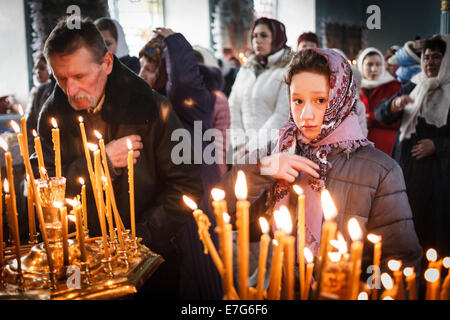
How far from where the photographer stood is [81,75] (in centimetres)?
164

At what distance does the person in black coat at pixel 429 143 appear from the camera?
3.04m

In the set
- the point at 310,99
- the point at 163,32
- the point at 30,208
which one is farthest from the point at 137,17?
the point at 30,208

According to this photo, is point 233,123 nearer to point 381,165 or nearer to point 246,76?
point 246,76

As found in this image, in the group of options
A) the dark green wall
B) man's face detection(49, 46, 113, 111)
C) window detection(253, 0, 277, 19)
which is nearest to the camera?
man's face detection(49, 46, 113, 111)

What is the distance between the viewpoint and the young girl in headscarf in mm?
1376

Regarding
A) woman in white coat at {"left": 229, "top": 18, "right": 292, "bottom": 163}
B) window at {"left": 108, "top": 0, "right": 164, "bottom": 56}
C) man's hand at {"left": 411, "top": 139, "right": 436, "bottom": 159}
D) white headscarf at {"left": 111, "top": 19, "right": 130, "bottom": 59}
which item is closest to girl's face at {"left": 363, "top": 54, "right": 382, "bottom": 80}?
man's hand at {"left": 411, "top": 139, "right": 436, "bottom": 159}

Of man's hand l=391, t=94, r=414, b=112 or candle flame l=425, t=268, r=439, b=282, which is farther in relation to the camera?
man's hand l=391, t=94, r=414, b=112

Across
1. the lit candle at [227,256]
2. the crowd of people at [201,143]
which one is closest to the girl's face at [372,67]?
the crowd of people at [201,143]

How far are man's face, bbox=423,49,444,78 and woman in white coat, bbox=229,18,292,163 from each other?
109 centimetres

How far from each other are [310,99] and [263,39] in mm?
1989

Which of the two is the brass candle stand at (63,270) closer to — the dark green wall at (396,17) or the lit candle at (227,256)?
the lit candle at (227,256)

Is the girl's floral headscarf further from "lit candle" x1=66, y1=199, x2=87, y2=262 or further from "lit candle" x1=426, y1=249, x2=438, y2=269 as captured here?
"lit candle" x1=66, y1=199, x2=87, y2=262
